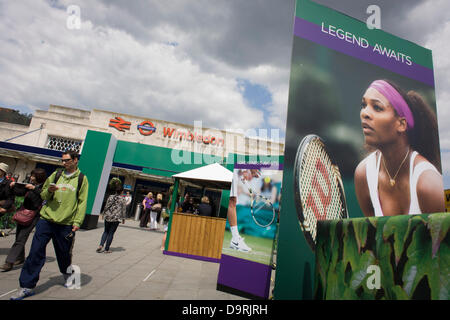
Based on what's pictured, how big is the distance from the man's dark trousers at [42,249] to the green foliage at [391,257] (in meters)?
3.50

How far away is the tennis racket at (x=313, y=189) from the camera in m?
4.07

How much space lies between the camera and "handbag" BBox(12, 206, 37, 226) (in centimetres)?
425

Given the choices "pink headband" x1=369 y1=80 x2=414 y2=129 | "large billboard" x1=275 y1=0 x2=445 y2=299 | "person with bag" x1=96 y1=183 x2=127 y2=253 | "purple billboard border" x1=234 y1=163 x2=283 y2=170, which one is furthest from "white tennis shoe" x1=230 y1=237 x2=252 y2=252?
"pink headband" x1=369 y1=80 x2=414 y2=129

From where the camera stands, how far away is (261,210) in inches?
184

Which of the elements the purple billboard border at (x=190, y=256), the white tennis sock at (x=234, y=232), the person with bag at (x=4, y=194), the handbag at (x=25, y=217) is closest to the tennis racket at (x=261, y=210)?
the white tennis sock at (x=234, y=232)

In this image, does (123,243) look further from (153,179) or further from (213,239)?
(153,179)

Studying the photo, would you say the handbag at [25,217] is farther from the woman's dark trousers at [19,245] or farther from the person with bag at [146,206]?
the person with bag at [146,206]

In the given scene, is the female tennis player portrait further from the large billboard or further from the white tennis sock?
the white tennis sock

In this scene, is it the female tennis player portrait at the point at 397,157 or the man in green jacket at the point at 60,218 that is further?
the female tennis player portrait at the point at 397,157
